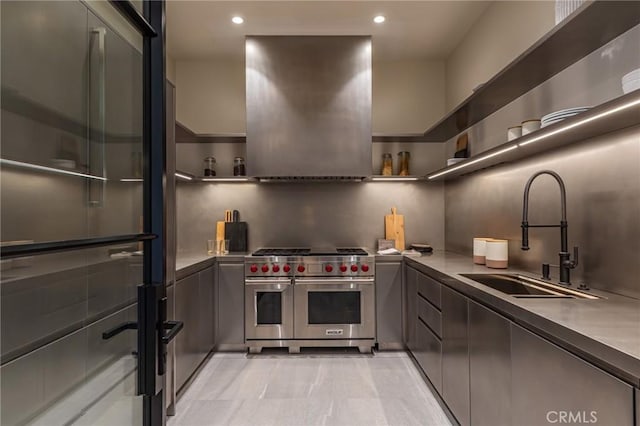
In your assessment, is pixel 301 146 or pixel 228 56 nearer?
pixel 301 146

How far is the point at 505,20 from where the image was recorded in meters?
2.45

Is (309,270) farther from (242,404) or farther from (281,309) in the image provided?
(242,404)

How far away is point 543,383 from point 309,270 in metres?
2.07

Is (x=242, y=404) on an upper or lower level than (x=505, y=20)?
lower

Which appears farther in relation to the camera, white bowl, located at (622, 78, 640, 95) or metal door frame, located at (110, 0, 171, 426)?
white bowl, located at (622, 78, 640, 95)

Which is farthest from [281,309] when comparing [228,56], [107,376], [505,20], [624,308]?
[505,20]

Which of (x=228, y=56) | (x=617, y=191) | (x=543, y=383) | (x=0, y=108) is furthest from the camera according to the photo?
(x=228, y=56)

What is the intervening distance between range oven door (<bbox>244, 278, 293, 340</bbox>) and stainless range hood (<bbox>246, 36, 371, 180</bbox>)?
3.31 ft

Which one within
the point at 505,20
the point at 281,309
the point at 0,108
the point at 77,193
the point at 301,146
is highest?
the point at 505,20

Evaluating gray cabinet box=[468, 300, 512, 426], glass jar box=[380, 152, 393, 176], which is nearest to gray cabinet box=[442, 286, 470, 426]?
gray cabinet box=[468, 300, 512, 426]

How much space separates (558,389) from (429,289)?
131cm

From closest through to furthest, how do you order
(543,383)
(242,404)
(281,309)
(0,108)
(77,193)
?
(0,108) < (77,193) < (543,383) < (242,404) < (281,309)

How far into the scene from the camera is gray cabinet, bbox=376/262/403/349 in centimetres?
301

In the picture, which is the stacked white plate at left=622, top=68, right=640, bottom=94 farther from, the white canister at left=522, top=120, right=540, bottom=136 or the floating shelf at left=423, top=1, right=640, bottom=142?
the white canister at left=522, top=120, right=540, bottom=136
